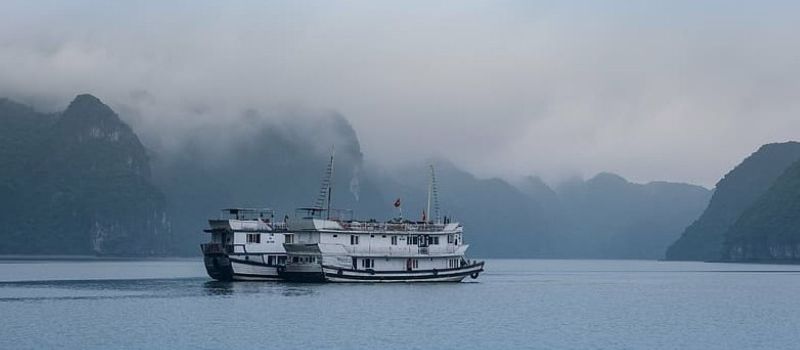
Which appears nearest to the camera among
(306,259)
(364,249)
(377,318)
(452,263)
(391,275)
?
(377,318)

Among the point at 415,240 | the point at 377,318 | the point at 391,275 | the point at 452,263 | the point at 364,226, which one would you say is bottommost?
the point at 377,318

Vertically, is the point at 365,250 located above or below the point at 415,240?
below

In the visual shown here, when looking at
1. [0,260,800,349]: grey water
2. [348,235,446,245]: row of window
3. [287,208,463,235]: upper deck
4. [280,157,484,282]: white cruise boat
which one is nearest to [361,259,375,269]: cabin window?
[280,157,484,282]: white cruise boat

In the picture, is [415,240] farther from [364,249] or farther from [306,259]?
[306,259]

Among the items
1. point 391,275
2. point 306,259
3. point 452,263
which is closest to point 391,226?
point 391,275

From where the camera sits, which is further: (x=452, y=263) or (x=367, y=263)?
(x=452, y=263)

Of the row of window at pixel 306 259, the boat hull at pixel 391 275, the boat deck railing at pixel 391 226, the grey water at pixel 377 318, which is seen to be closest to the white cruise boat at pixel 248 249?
the grey water at pixel 377 318

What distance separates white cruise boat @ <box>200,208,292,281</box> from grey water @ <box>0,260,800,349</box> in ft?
6.30

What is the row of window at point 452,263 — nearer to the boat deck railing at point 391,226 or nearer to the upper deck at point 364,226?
the upper deck at point 364,226

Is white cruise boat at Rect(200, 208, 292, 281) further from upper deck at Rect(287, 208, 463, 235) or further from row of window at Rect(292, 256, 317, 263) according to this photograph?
upper deck at Rect(287, 208, 463, 235)

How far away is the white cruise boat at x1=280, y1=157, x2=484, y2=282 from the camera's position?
115875 mm

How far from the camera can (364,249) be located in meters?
117

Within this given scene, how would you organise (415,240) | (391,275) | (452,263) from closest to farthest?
1. (391,275)
2. (415,240)
3. (452,263)

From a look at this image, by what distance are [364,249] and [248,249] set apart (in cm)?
1190
